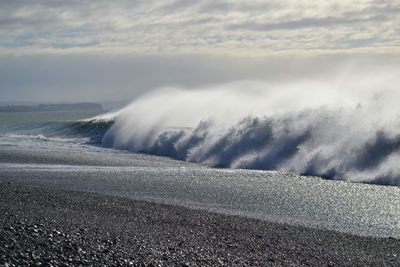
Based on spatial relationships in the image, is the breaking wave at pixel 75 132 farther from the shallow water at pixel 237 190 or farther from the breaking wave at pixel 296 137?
the shallow water at pixel 237 190

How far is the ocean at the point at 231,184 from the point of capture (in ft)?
47.8

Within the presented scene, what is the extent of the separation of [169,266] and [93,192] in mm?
8209

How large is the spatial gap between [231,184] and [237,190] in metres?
1.27

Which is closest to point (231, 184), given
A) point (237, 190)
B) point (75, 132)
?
point (237, 190)

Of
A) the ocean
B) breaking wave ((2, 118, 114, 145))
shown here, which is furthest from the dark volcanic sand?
breaking wave ((2, 118, 114, 145))

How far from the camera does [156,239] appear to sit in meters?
10.8

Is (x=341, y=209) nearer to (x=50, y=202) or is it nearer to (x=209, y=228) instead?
(x=209, y=228)

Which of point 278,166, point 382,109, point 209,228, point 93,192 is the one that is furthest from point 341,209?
point 382,109

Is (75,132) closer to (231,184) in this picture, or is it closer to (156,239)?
(231,184)

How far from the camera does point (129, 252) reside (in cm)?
950

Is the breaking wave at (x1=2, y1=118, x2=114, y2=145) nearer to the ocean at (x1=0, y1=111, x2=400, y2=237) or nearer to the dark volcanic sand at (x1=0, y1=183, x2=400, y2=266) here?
the ocean at (x1=0, y1=111, x2=400, y2=237)

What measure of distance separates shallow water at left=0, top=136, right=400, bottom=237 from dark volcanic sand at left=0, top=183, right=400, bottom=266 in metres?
1.29

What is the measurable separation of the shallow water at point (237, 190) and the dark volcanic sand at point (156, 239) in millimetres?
1289

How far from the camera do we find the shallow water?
46.8 ft
